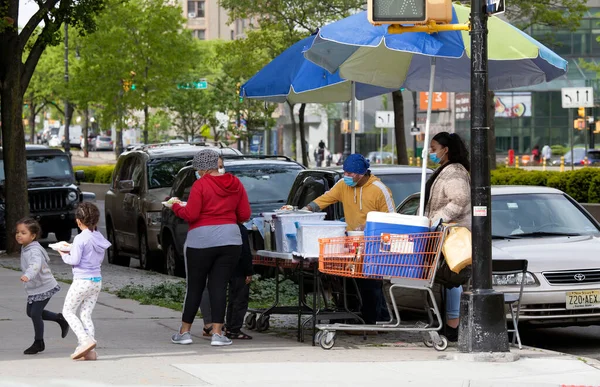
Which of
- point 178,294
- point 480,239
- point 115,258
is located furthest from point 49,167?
point 480,239

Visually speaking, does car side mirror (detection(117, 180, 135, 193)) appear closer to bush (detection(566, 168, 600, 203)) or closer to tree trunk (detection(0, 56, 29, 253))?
tree trunk (detection(0, 56, 29, 253))

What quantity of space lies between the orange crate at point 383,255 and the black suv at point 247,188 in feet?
20.7

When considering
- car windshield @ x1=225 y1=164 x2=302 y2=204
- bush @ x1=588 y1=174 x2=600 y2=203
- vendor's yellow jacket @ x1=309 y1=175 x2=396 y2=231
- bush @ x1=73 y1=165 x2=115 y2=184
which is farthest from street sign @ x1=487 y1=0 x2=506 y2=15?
bush @ x1=73 y1=165 x2=115 y2=184

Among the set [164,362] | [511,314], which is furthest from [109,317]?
[511,314]

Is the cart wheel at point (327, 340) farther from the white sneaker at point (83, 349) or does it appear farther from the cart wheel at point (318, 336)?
the white sneaker at point (83, 349)

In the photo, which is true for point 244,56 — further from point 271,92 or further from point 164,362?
point 164,362

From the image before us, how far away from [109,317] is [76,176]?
1274 centimetres

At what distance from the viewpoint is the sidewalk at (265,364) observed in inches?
339

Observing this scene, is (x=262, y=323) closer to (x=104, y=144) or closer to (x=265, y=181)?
(x=265, y=181)

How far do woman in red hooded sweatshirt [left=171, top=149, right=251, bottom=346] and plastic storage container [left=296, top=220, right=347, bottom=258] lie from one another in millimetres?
605

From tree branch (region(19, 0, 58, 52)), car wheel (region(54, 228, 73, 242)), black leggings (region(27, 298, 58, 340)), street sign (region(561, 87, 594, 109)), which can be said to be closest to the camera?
black leggings (region(27, 298, 58, 340))

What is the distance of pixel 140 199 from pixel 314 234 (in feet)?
31.8

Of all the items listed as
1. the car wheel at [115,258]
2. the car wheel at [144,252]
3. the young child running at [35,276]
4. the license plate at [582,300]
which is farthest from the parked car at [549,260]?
the car wheel at [115,258]

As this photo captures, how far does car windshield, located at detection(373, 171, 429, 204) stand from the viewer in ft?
47.4
